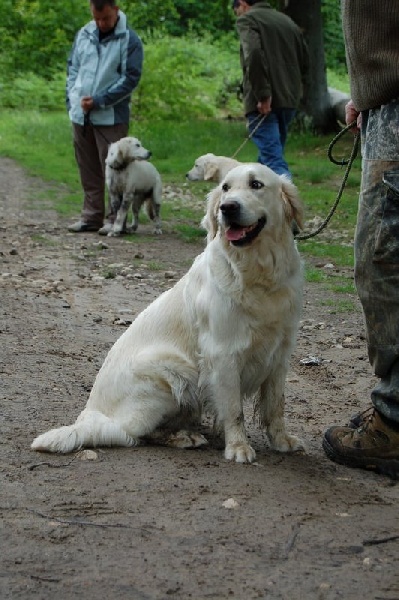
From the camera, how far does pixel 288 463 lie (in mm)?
4543

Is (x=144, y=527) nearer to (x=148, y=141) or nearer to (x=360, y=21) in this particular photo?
(x=360, y=21)

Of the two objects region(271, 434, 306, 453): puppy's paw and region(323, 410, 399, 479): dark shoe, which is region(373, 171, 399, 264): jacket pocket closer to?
region(323, 410, 399, 479): dark shoe

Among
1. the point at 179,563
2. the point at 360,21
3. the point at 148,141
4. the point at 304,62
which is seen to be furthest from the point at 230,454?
the point at 148,141

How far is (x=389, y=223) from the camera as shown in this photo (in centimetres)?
410

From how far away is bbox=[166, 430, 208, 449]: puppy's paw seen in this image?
475 centimetres

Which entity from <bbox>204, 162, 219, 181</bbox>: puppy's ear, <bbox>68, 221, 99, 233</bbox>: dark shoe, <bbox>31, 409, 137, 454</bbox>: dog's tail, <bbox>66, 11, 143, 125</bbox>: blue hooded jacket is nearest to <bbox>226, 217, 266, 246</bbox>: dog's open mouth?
<bbox>31, 409, 137, 454</bbox>: dog's tail

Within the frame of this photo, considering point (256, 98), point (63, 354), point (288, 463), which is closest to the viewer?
point (288, 463)

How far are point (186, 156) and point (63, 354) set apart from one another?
12350 mm

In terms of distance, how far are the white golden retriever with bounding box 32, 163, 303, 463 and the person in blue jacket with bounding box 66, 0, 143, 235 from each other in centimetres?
707

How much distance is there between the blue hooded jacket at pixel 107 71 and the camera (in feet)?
37.6

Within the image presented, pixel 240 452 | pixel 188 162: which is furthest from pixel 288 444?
pixel 188 162

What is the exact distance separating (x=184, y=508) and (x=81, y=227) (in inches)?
340

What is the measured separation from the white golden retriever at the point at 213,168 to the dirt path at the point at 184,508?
187 inches

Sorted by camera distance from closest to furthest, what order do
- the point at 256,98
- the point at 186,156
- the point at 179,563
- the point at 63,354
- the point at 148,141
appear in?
the point at 179,563
the point at 63,354
the point at 256,98
the point at 186,156
the point at 148,141
